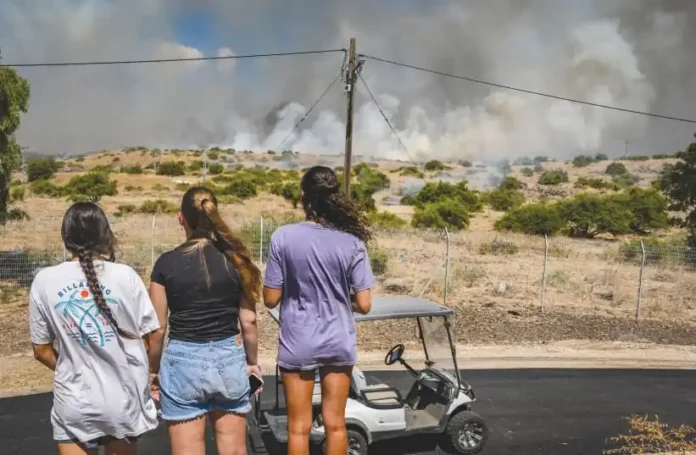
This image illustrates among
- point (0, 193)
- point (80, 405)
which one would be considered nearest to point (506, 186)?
point (0, 193)

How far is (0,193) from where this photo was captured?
15.0m

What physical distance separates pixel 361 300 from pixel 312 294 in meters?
0.29

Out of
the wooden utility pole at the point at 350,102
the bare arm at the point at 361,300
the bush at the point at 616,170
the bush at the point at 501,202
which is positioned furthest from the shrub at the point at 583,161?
the bare arm at the point at 361,300

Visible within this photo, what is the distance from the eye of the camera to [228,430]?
3361mm

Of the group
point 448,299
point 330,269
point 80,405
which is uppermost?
point 330,269

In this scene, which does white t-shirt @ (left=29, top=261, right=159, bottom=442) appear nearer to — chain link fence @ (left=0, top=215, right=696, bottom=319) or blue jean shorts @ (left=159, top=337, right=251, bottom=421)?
blue jean shorts @ (left=159, top=337, right=251, bottom=421)

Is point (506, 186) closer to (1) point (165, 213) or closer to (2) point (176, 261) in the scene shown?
(1) point (165, 213)

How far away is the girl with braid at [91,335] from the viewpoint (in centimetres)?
294

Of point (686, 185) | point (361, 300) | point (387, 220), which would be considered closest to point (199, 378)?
point (361, 300)

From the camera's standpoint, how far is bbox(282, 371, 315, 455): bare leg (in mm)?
3510

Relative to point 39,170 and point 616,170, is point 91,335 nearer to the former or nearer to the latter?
point 39,170

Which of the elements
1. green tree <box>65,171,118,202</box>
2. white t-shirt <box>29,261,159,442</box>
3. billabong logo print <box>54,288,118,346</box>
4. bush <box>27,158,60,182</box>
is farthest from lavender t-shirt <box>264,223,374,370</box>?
bush <box>27,158,60,182</box>

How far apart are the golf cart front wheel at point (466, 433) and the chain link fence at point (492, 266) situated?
25.8 feet

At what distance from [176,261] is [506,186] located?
48729 mm
